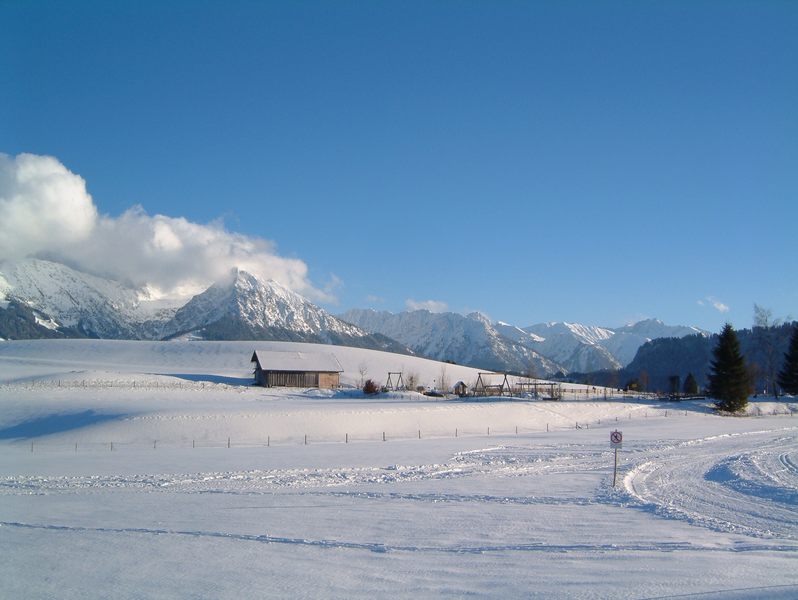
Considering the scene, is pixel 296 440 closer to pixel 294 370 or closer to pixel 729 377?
pixel 294 370

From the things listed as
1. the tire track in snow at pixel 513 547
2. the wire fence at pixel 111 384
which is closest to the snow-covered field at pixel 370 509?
the tire track in snow at pixel 513 547

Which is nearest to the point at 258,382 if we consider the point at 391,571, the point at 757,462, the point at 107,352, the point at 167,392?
the point at 167,392

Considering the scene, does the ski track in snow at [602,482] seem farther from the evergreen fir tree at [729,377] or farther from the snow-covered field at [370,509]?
the evergreen fir tree at [729,377]

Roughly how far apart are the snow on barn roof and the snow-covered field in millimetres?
34793

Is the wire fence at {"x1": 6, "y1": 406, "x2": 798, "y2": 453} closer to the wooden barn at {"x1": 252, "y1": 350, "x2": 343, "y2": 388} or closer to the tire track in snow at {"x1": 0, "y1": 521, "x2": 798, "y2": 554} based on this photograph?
the tire track in snow at {"x1": 0, "y1": 521, "x2": 798, "y2": 554}

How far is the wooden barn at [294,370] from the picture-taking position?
89062mm

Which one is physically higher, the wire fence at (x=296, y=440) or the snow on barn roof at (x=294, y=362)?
the snow on barn roof at (x=294, y=362)

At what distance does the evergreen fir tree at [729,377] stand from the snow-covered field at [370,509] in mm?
28194

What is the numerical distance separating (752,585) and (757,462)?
74.0ft

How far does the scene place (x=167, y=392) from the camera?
67.1m

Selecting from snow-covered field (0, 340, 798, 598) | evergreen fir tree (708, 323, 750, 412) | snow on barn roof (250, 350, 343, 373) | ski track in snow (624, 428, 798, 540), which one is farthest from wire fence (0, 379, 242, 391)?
evergreen fir tree (708, 323, 750, 412)

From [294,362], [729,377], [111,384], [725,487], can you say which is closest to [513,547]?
[725,487]

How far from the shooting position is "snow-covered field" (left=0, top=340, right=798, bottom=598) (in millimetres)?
12578

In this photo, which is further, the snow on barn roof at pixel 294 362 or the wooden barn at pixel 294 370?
the snow on barn roof at pixel 294 362
